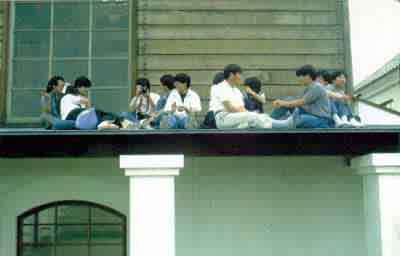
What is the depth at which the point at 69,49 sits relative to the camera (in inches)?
433

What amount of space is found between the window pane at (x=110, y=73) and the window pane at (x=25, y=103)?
3.32ft

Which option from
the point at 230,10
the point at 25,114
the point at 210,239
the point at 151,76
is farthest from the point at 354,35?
the point at 25,114

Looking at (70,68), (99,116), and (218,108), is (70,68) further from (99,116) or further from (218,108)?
(218,108)

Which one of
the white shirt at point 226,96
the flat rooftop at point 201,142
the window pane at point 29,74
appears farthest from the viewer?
the window pane at point 29,74

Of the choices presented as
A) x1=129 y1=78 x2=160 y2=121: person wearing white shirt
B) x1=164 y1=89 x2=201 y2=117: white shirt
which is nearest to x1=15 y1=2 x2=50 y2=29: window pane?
x1=129 y1=78 x2=160 y2=121: person wearing white shirt

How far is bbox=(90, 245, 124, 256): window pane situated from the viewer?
9227mm

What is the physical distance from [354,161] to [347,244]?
1.33 meters

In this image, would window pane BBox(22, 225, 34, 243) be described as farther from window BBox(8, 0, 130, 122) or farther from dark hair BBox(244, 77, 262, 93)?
dark hair BBox(244, 77, 262, 93)

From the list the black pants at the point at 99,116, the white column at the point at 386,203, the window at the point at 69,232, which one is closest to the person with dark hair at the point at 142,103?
the black pants at the point at 99,116

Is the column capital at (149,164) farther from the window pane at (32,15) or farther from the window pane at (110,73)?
the window pane at (32,15)

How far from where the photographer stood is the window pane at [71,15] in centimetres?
1108

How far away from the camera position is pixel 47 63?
1095cm

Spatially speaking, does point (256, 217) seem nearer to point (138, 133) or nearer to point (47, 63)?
point (138, 133)

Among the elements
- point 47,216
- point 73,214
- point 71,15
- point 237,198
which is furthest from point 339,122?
point 71,15
